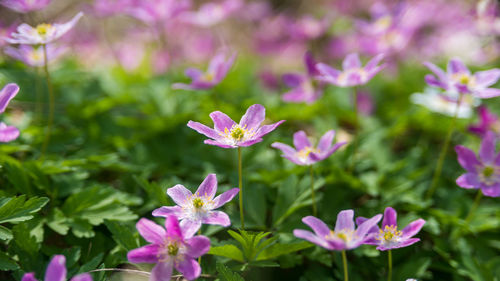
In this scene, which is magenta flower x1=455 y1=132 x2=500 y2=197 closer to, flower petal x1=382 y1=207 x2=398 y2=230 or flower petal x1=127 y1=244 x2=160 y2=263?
flower petal x1=382 y1=207 x2=398 y2=230

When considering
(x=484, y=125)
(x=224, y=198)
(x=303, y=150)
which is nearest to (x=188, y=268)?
(x=224, y=198)

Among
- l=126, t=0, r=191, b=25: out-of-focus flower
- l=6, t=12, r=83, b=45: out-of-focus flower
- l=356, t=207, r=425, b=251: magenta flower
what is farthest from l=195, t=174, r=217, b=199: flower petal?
l=126, t=0, r=191, b=25: out-of-focus flower

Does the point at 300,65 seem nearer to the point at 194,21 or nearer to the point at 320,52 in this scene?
the point at 320,52

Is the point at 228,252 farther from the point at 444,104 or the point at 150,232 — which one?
the point at 444,104

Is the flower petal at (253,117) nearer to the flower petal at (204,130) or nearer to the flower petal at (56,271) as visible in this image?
the flower petal at (204,130)

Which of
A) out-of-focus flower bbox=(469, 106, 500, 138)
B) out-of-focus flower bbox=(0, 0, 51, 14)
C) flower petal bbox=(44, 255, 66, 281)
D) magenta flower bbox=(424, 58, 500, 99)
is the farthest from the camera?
out-of-focus flower bbox=(469, 106, 500, 138)

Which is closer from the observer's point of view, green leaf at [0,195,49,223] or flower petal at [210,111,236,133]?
green leaf at [0,195,49,223]
